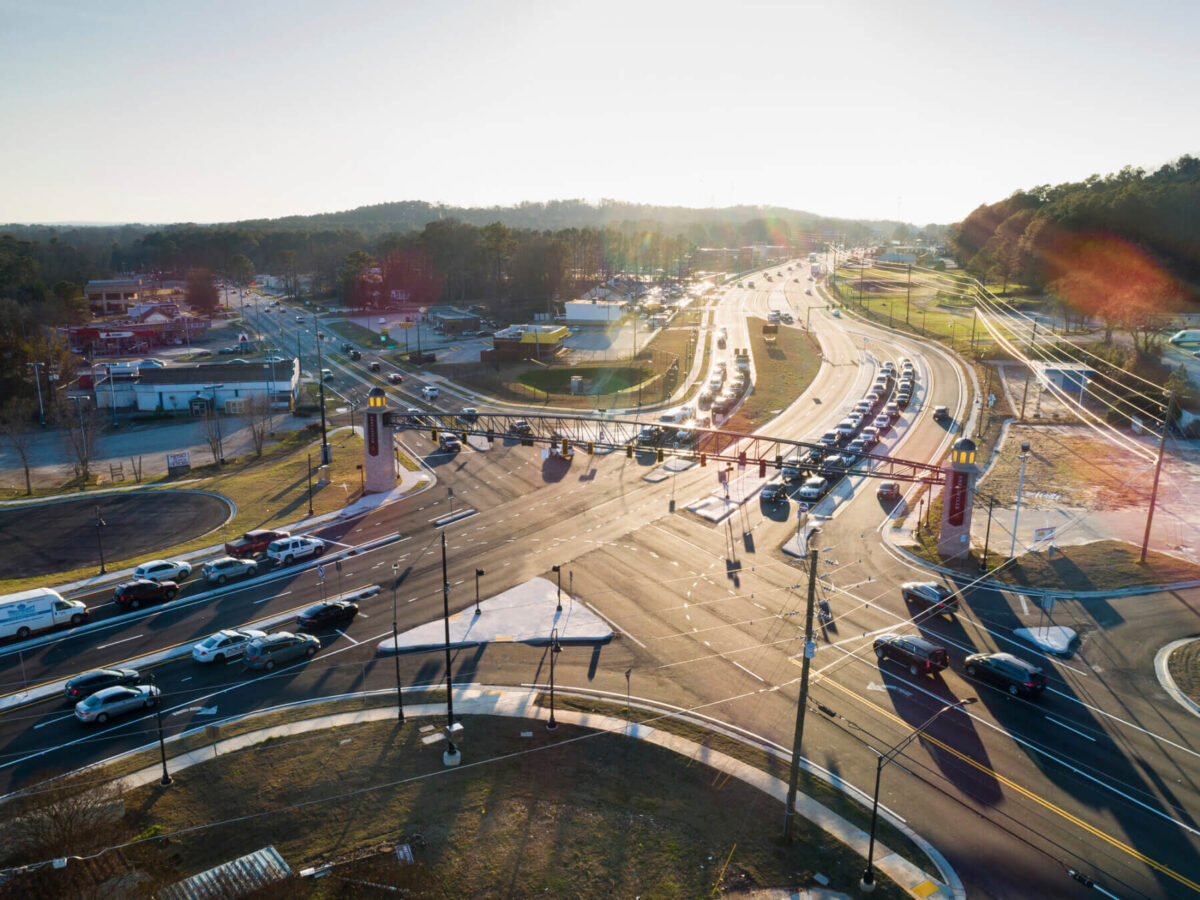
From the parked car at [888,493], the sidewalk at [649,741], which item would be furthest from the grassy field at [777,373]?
the sidewalk at [649,741]

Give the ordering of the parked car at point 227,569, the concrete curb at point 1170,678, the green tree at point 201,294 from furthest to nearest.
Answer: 1. the green tree at point 201,294
2. the parked car at point 227,569
3. the concrete curb at point 1170,678

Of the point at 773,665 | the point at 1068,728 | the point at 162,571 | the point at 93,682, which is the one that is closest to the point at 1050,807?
the point at 1068,728

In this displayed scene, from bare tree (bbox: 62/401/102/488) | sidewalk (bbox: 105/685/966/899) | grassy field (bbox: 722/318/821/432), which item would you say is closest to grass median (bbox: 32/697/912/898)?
sidewalk (bbox: 105/685/966/899)

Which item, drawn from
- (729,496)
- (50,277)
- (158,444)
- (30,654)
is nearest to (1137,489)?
(729,496)

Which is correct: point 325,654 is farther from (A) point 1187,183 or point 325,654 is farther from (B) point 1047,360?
(A) point 1187,183

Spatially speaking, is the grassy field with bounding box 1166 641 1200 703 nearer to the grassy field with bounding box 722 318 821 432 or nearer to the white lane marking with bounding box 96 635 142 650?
the grassy field with bounding box 722 318 821 432

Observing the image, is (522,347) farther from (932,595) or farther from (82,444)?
(932,595)

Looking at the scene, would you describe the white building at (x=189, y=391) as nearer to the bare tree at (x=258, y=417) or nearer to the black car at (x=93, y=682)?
the bare tree at (x=258, y=417)
